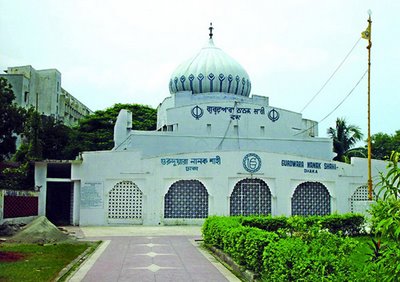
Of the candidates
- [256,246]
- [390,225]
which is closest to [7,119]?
[256,246]

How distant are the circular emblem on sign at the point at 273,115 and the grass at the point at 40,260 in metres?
17.1

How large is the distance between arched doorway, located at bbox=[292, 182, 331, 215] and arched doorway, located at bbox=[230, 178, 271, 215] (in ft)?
5.53

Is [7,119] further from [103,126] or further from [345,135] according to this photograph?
[345,135]

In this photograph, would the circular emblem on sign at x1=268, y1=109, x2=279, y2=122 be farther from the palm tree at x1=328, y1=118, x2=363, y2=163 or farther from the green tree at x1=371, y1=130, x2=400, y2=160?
the green tree at x1=371, y1=130, x2=400, y2=160

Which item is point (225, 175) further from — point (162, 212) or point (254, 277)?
point (254, 277)

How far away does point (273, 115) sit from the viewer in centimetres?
3177

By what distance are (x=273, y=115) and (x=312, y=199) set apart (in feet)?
20.4

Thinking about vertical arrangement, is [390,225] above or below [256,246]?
above

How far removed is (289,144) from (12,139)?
A: 1676 cm

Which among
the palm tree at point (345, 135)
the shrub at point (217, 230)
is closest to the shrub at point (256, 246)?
the shrub at point (217, 230)

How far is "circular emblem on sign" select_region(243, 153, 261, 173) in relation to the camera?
87.9ft

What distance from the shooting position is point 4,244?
16172 mm

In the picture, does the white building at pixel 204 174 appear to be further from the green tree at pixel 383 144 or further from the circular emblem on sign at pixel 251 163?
the green tree at pixel 383 144

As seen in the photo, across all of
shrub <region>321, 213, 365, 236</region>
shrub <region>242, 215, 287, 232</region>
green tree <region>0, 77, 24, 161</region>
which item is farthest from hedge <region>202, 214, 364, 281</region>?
green tree <region>0, 77, 24, 161</region>
